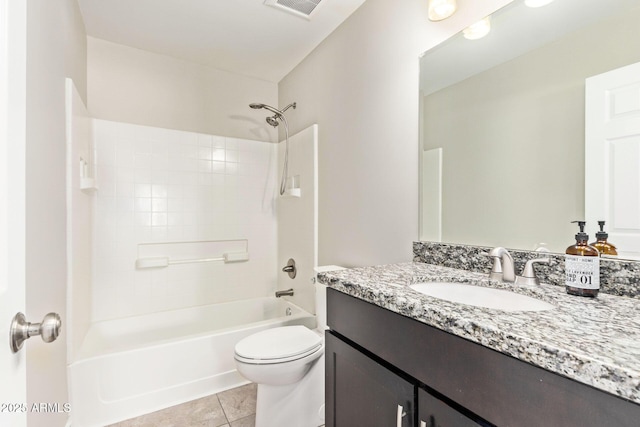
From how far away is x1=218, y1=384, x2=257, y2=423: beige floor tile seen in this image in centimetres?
167

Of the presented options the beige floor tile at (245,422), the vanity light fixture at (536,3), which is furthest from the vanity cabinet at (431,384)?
the vanity light fixture at (536,3)

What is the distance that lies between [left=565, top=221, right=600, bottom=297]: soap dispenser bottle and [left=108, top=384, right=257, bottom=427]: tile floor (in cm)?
164

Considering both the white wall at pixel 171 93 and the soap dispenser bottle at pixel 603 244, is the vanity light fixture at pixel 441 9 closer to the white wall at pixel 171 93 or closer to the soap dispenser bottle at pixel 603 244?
the soap dispenser bottle at pixel 603 244

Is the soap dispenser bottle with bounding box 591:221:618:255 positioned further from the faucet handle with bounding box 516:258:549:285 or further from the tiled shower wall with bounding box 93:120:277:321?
the tiled shower wall with bounding box 93:120:277:321

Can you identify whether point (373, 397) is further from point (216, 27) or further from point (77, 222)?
point (216, 27)

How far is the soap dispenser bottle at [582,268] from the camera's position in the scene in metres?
0.75

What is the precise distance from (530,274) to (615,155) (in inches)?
15.6

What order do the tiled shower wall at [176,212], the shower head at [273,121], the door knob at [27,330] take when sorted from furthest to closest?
1. the shower head at [273,121]
2. the tiled shower wall at [176,212]
3. the door knob at [27,330]

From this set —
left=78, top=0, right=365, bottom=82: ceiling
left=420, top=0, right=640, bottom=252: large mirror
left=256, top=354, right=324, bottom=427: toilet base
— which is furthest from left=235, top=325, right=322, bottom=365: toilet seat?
left=78, top=0, right=365, bottom=82: ceiling

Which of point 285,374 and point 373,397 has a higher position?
point 373,397

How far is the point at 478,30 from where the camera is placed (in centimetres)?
117

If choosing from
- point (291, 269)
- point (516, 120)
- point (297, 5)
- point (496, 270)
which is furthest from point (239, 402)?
point (297, 5)

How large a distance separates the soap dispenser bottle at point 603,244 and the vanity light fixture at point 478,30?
81 cm

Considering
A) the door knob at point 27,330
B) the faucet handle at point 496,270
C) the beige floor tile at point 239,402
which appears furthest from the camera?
the beige floor tile at point 239,402
